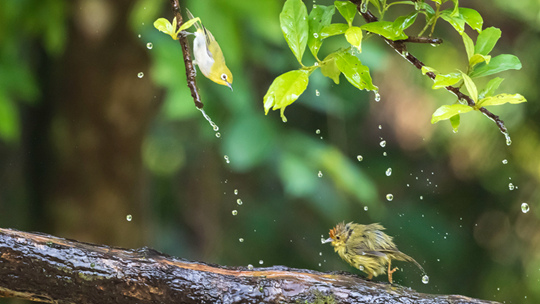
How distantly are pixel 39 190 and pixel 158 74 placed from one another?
1.16 meters

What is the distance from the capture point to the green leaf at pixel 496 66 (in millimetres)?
1009

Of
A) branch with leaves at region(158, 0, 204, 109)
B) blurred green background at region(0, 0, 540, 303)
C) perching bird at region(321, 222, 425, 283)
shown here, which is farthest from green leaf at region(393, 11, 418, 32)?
blurred green background at region(0, 0, 540, 303)

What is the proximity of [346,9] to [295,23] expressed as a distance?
0.29 feet

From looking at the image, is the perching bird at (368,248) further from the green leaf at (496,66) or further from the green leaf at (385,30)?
the green leaf at (385,30)

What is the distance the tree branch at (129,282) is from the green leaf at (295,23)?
1.95 feet

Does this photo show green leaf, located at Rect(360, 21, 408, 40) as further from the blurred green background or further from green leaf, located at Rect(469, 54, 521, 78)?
the blurred green background

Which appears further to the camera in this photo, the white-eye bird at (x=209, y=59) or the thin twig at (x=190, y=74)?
the white-eye bird at (x=209, y=59)

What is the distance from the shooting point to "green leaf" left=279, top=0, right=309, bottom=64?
3.27 ft

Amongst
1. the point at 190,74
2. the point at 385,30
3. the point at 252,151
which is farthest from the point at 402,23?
the point at 252,151

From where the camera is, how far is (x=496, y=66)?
1.02 metres

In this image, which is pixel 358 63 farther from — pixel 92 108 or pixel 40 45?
pixel 40 45

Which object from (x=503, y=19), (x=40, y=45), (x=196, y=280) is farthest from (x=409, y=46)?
(x=196, y=280)

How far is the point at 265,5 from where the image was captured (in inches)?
90.0

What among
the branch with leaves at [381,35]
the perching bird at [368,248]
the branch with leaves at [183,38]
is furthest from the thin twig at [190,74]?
the perching bird at [368,248]
